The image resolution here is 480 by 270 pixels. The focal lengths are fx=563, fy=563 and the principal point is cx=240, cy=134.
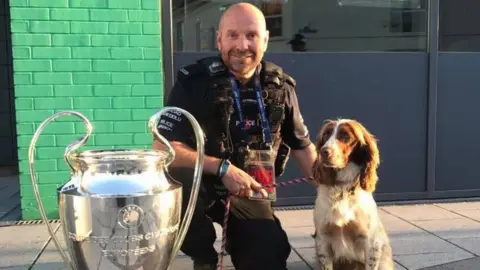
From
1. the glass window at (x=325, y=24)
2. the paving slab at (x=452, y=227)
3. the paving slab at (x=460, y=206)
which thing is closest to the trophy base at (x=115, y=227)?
the paving slab at (x=452, y=227)

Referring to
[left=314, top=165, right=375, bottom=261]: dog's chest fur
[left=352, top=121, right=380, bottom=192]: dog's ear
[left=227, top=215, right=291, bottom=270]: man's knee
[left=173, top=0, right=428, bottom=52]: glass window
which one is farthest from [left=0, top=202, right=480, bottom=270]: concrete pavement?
[left=173, top=0, right=428, bottom=52]: glass window

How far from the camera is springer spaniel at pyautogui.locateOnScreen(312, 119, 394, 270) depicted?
331 cm

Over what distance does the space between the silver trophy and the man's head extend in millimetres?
859

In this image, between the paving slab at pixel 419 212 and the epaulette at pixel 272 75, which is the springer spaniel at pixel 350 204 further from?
the paving slab at pixel 419 212

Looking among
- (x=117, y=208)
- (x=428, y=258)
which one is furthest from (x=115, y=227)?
(x=428, y=258)

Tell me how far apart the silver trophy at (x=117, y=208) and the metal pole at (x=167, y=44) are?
9.08 feet

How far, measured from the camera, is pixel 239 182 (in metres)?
3.10

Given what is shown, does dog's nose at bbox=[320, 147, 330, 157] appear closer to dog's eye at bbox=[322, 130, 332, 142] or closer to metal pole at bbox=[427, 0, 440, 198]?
dog's eye at bbox=[322, 130, 332, 142]

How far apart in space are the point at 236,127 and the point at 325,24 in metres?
2.67

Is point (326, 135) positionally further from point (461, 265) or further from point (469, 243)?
point (469, 243)

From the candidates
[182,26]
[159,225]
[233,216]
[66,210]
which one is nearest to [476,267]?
[233,216]

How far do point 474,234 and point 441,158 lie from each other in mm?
1383

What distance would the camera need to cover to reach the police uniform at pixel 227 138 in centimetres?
343

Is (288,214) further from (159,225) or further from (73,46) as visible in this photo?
(159,225)
